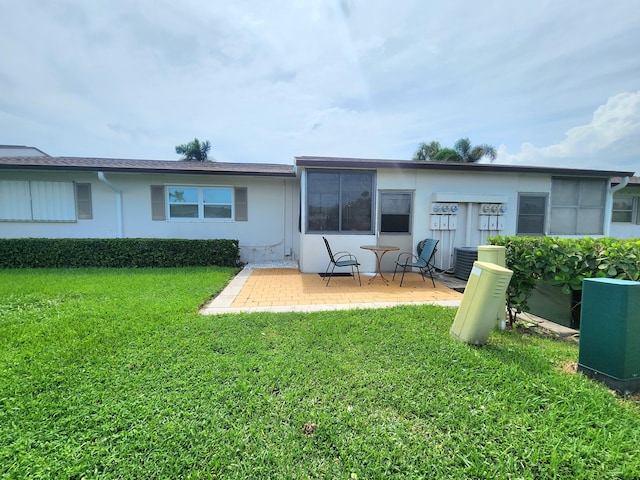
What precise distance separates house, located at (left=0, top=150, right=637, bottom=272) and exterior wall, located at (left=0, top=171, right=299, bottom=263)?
33 mm

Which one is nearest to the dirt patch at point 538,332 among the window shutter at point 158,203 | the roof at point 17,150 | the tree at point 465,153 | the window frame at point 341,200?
the window frame at point 341,200

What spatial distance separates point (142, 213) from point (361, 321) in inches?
336

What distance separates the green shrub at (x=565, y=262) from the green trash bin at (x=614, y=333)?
0.88 m

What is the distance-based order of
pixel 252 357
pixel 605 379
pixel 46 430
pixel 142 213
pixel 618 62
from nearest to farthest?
pixel 46 430 → pixel 605 379 → pixel 252 357 → pixel 618 62 → pixel 142 213

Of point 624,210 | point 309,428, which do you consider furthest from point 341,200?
point 624,210

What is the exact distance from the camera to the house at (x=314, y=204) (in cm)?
697

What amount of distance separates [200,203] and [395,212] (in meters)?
6.39

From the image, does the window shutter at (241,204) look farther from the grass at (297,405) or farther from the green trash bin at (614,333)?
the green trash bin at (614,333)

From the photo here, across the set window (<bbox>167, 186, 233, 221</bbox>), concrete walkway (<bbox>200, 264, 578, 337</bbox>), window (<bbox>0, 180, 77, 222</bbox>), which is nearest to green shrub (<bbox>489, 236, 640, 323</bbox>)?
concrete walkway (<bbox>200, 264, 578, 337</bbox>)

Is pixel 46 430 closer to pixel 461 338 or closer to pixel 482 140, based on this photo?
pixel 461 338

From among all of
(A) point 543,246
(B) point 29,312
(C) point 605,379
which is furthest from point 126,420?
(A) point 543,246

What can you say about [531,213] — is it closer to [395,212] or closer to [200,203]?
[395,212]

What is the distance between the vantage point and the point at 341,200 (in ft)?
22.7

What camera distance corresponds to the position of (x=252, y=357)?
109 inches
